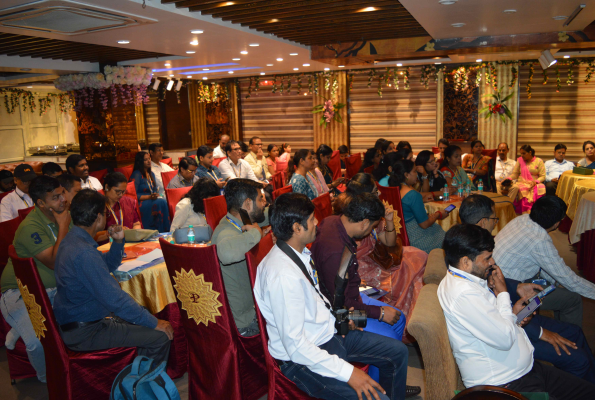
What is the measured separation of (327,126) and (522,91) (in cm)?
468

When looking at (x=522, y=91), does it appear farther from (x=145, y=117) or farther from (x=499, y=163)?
(x=145, y=117)

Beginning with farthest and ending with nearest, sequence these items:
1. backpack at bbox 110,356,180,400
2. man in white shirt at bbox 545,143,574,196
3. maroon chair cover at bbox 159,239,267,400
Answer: man in white shirt at bbox 545,143,574,196
maroon chair cover at bbox 159,239,267,400
backpack at bbox 110,356,180,400

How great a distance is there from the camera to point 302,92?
1241 cm

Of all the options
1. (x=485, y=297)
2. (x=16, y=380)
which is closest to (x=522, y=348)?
(x=485, y=297)

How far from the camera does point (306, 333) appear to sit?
2.20 m

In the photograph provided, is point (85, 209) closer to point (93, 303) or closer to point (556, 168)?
point (93, 303)

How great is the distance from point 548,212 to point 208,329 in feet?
7.50

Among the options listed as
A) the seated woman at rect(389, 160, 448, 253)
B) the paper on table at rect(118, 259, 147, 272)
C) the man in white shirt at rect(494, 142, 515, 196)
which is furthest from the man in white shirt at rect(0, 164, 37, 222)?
the man in white shirt at rect(494, 142, 515, 196)

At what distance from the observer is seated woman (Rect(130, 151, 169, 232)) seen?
6.26 m

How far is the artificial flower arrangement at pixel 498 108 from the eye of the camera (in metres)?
10.3

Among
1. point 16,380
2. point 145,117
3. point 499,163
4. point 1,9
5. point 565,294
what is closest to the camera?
point 565,294

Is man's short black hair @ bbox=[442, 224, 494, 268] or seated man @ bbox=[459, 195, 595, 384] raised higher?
man's short black hair @ bbox=[442, 224, 494, 268]

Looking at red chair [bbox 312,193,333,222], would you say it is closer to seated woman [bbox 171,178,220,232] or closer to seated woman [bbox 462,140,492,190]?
seated woman [bbox 171,178,220,232]

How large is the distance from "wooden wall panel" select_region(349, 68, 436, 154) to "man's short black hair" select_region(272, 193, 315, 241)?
31.5ft
